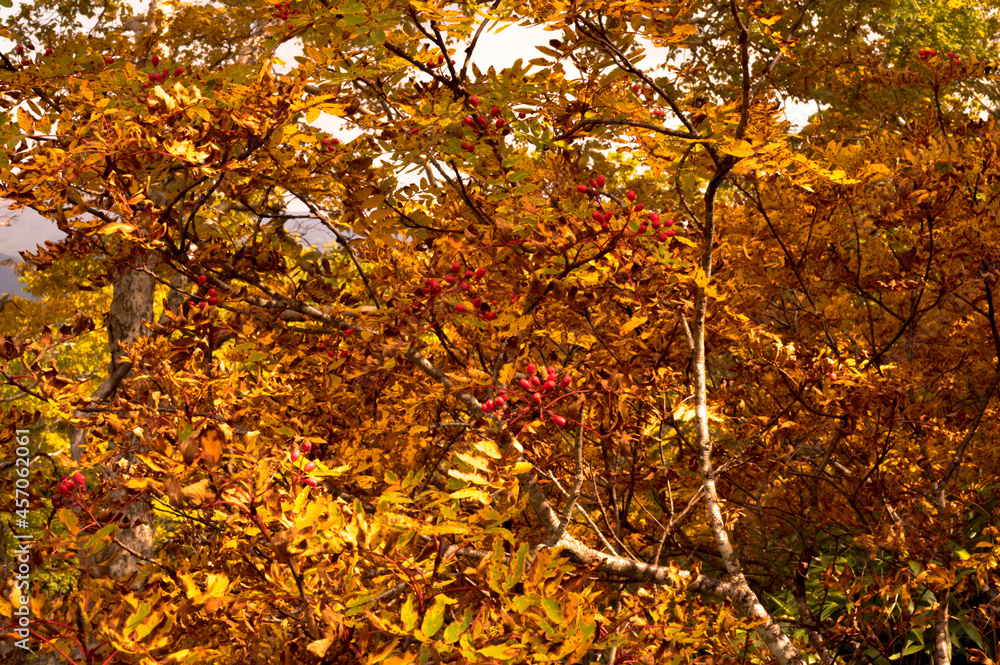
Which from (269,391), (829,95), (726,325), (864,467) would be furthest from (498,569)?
(829,95)

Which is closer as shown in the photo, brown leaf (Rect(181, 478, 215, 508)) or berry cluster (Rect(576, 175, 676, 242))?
brown leaf (Rect(181, 478, 215, 508))

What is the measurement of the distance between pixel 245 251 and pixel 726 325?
286 centimetres

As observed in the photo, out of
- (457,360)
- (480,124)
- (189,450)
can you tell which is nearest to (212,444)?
(189,450)

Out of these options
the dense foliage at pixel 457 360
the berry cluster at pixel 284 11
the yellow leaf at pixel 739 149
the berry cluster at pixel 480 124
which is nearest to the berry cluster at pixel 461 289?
the dense foliage at pixel 457 360

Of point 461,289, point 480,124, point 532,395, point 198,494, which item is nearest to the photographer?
point 198,494

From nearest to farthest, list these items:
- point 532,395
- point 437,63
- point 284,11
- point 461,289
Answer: point 532,395, point 461,289, point 284,11, point 437,63

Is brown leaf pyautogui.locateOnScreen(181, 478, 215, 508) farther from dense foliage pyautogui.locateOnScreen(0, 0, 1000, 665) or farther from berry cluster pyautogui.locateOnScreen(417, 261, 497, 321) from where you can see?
berry cluster pyautogui.locateOnScreen(417, 261, 497, 321)

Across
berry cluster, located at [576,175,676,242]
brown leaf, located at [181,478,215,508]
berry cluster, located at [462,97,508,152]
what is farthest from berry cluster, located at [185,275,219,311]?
berry cluster, located at [576,175,676,242]

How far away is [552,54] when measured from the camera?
8.48 feet

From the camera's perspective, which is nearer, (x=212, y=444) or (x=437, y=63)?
(x=212, y=444)

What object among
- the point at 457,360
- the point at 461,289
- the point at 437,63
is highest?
the point at 437,63

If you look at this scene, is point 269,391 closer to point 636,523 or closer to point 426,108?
point 426,108

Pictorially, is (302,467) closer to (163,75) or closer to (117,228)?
(117,228)

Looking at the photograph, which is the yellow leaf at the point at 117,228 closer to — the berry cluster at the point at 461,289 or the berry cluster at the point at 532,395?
the berry cluster at the point at 461,289
